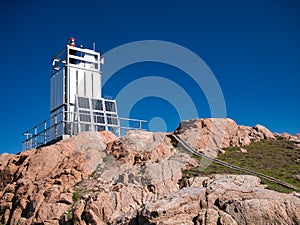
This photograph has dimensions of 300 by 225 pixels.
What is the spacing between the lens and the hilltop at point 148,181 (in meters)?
15.8

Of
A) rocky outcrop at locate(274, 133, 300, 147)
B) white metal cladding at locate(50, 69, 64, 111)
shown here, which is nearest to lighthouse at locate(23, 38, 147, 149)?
white metal cladding at locate(50, 69, 64, 111)

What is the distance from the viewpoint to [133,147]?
2972cm

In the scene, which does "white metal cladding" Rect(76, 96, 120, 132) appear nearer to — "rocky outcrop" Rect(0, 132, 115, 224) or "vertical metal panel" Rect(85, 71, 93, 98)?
"vertical metal panel" Rect(85, 71, 93, 98)

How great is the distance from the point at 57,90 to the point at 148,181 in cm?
1883

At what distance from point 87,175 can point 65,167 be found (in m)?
1.66

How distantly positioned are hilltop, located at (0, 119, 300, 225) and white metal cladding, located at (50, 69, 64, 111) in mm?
6989

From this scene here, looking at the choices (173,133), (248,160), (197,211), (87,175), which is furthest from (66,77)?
(197,211)

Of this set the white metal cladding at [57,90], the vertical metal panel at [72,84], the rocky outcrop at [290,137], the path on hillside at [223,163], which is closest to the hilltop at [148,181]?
the rocky outcrop at [290,137]

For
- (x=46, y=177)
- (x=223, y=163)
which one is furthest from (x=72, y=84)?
(x=223, y=163)

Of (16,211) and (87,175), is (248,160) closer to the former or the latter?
(87,175)

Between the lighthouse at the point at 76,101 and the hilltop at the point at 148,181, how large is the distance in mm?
3299

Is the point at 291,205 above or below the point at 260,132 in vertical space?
below

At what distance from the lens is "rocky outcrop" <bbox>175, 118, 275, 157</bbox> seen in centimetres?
3369

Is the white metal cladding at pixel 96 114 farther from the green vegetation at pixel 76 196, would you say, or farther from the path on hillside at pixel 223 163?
the green vegetation at pixel 76 196
